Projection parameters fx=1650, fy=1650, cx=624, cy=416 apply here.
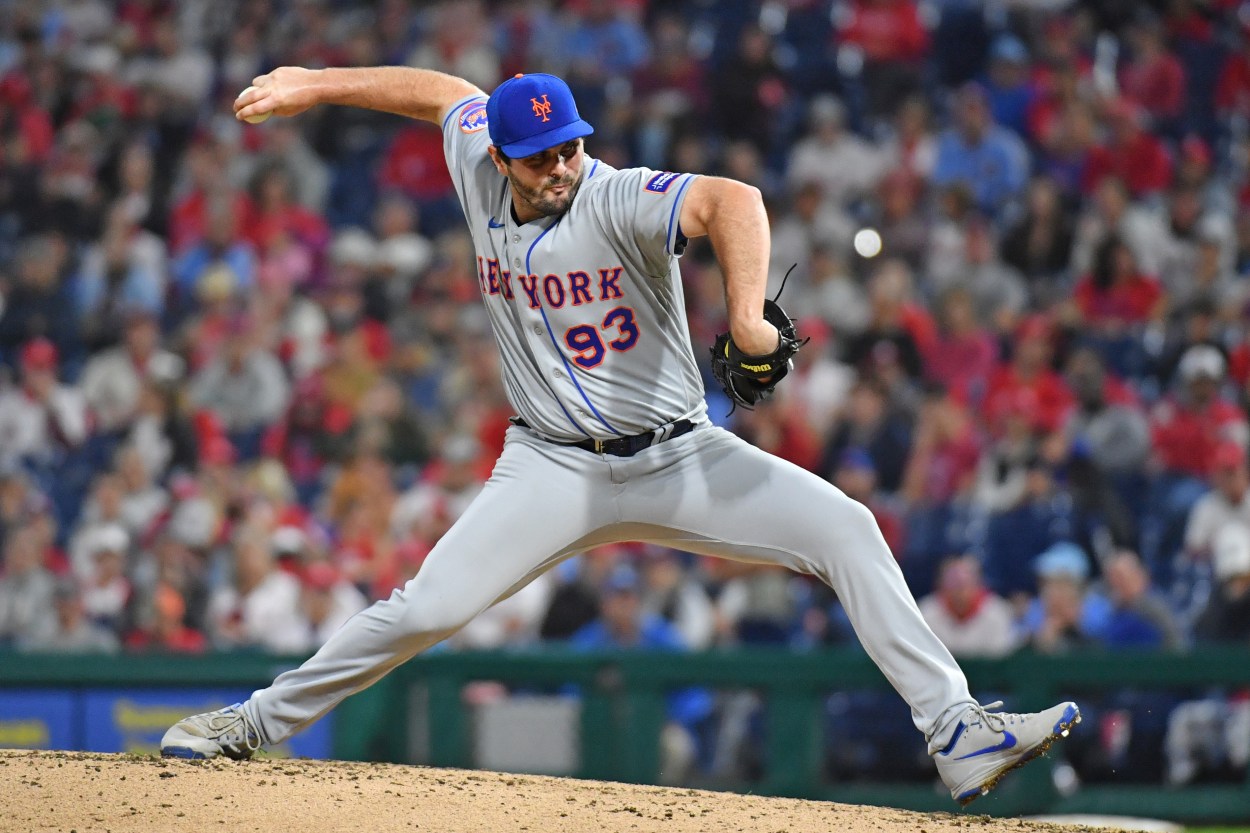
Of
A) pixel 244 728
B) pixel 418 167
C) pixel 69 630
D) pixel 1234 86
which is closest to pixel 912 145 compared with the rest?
pixel 1234 86

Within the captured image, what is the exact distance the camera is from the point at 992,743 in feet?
13.4

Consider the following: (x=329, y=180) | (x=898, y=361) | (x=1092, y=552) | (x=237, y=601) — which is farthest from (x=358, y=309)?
(x=1092, y=552)

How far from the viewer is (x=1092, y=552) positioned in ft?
27.0

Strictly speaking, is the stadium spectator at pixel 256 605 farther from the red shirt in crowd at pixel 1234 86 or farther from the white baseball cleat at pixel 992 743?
the red shirt in crowd at pixel 1234 86

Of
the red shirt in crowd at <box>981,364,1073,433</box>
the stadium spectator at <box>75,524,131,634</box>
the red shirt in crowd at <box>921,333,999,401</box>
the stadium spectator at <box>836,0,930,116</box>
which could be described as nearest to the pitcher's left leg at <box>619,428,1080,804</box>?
the red shirt in crowd at <box>981,364,1073,433</box>

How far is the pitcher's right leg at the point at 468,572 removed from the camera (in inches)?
165

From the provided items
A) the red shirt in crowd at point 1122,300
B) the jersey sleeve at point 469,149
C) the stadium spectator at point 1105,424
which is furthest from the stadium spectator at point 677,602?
the jersey sleeve at point 469,149

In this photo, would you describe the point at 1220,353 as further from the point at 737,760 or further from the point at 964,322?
the point at 737,760

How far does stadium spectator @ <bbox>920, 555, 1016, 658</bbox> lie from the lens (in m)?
7.82

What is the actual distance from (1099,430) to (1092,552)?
859mm

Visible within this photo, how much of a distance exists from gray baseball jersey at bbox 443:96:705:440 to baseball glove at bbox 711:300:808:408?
261mm

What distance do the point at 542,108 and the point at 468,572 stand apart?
1179mm

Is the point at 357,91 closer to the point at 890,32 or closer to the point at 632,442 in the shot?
the point at 632,442

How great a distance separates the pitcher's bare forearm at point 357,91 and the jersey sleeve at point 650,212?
76 cm
